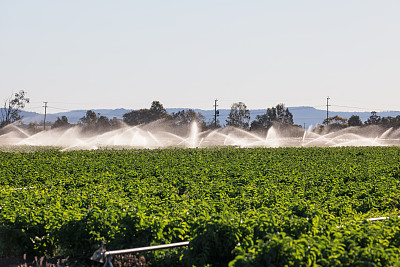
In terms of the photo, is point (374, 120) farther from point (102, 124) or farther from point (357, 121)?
point (102, 124)

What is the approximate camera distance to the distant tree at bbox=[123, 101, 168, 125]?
112 m

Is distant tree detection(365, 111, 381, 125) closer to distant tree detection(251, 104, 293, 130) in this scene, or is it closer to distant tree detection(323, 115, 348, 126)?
distant tree detection(323, 115, 348, 126)

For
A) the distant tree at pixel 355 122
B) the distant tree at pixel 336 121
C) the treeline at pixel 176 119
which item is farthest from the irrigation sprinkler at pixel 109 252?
the distant tree at pixel 355 122

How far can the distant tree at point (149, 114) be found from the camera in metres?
112

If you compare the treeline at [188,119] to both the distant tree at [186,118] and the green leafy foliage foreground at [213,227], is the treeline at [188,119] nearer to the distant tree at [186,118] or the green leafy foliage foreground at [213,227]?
the distant tree at [186,118]

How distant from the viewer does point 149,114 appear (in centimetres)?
11269

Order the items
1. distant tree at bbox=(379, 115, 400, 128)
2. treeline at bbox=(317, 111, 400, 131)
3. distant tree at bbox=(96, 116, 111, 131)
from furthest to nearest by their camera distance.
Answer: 1. treeline at bbox=(317, 111, 400, 131)
2. distant tree at bbox=(96, 116, 111, 131)
3. distant tree at bbox=(379, 115, 400, 128)

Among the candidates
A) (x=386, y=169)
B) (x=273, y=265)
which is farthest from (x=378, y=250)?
(x=386, y=169)

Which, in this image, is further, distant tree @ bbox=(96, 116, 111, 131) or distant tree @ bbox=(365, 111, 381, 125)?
distant tree @ bbox=(365, 111, 381, 125)

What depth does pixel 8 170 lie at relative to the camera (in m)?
17.7

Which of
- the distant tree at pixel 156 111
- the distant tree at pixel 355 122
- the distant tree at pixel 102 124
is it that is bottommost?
the distant tree at pixel 102 124

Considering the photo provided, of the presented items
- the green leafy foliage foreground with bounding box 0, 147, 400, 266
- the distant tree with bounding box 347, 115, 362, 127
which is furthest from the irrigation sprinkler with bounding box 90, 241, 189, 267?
the distant tree with bounding box 347, 115, 362, 127

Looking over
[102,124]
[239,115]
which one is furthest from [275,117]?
[102,124]

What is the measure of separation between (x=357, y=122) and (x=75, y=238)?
374ft
